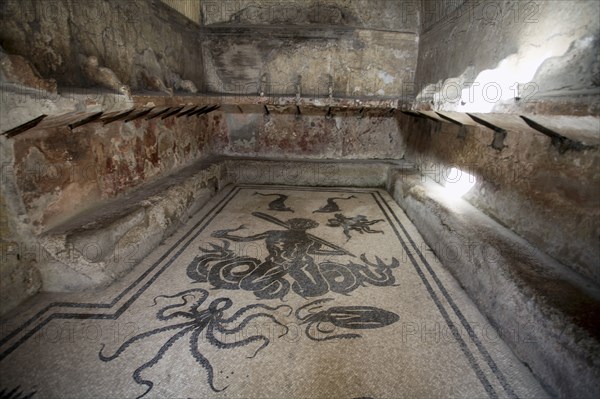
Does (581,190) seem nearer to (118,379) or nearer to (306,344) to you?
(306,344)

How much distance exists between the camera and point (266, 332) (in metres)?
1.79

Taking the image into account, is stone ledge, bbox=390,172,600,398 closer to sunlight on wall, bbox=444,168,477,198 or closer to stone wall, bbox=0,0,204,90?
sunlight on wall, bbox=444,168,477,198

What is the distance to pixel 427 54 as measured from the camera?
406cm

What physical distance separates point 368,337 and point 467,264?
3.28ft

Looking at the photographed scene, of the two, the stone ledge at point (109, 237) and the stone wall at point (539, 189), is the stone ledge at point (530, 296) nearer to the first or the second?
the stone wall at point (539, 189)

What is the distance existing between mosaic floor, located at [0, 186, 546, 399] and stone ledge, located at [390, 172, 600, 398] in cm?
11

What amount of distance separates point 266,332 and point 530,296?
4.85ft

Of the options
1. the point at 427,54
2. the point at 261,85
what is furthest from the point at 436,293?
the point at 261,85

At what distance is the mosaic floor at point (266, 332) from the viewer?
1466 millimetres

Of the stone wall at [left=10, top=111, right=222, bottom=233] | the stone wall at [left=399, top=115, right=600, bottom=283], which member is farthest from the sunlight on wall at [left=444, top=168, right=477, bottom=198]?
the stone wall at [left=10, top=111, right=222, bottom=233]

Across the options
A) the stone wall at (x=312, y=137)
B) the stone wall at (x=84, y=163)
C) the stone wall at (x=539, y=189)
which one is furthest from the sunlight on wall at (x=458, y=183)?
the stone wall at (x=84, y=163)

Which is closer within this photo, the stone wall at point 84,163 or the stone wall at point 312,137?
the stone wall at point 84,163

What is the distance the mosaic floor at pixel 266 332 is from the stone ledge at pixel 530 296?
11 cm

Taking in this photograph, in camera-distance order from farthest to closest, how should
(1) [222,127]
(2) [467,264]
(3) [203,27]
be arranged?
(1) [222,127], (3) [203,27], (2) [467,264]
